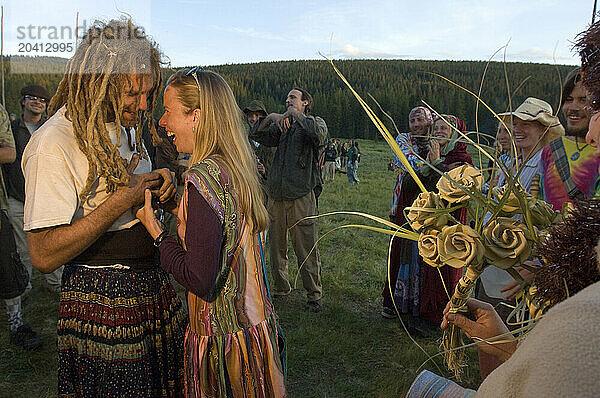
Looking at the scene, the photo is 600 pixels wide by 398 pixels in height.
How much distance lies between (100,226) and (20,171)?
375cm

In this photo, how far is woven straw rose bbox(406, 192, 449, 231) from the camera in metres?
1.16

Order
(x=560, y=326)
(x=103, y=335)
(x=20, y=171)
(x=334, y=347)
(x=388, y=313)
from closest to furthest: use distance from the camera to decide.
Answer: (x=560, y=326) < (x=103, y=335) < (x=334, y=347) < (x=388, y=313) < (x=20, y=171)

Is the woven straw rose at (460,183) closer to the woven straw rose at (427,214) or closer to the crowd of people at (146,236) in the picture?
the woven straw rose at (427,214)

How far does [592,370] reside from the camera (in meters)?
0.47

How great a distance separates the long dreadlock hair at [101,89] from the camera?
1.59m

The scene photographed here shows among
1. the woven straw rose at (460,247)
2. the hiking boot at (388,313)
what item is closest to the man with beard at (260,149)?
the hiking boot at (388,313)

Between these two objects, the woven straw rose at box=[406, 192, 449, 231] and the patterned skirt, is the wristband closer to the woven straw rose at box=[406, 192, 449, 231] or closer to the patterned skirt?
the patterned skirt

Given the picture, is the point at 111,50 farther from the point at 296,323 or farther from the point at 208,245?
the point at 296,323

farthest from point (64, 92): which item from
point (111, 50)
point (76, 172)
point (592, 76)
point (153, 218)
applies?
point (592, 76)

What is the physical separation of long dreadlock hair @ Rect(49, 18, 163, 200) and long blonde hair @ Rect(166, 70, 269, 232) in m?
0.19

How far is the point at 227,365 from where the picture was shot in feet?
5.49

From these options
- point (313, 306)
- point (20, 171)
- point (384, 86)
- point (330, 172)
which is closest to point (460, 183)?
point (313, 306)

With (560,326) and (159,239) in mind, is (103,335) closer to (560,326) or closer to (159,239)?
(159,239)

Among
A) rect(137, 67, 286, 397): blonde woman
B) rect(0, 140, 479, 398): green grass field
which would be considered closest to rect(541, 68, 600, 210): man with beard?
rect(0, 140, 479, 398): green grass field
